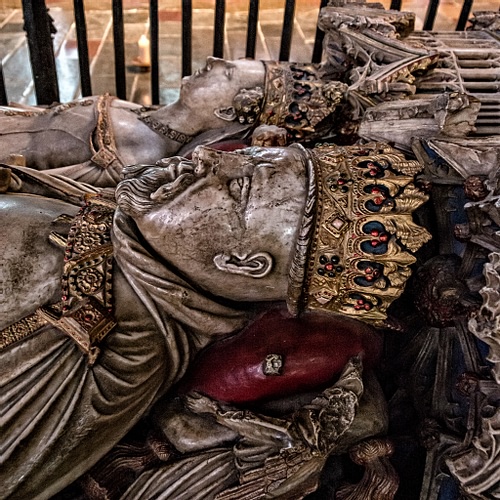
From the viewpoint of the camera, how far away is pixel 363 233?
125 cm

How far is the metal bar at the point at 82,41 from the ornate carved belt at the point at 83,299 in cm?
189

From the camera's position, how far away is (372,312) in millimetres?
1327

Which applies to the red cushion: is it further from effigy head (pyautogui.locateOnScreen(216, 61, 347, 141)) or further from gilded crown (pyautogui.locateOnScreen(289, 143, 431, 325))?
effigy head (pyautogui.locateOnScreen(216, 61, 347, 141))

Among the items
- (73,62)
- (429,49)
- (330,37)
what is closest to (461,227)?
(429,49)

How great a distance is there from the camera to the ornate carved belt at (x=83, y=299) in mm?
1288

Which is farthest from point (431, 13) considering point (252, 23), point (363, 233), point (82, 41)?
point (363, 233)

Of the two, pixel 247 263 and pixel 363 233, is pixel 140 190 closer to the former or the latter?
pixel 247 263

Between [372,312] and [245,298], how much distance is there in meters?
0.29

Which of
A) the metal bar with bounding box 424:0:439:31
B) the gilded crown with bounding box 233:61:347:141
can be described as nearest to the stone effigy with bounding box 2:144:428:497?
the gilded crown with bounding box 233:61:347:141

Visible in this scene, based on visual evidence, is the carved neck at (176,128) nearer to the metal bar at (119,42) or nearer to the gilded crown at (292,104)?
the gilded crown at (292,104)

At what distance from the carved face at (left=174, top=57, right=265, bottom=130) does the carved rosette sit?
0.98 m

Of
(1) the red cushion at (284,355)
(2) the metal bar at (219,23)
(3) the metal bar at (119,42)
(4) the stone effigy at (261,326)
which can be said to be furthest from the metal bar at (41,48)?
(1) the red cushion at (284,355)

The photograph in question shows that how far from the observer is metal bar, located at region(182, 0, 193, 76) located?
9.77 feet

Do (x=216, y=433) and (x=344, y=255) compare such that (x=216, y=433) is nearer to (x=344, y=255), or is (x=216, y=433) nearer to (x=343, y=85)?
(x=344, y=255)
